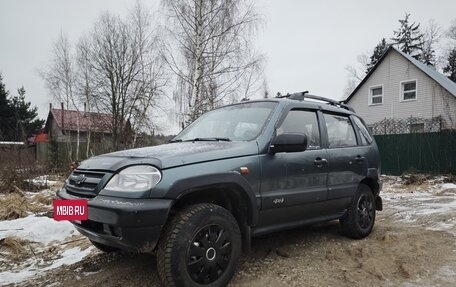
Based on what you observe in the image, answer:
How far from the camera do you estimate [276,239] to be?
4.87m

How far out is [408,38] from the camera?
152ft

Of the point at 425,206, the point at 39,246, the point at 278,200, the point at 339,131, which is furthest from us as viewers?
the point at 425,206

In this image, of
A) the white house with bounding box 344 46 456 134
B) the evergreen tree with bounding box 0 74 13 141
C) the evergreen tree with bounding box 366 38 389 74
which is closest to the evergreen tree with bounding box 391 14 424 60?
the evergreen tree with bounding box 366 38 389 74

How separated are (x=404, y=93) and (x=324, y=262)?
21.4 meters

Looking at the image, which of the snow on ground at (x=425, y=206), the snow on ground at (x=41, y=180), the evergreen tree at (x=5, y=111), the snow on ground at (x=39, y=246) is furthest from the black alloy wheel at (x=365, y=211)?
the evergreen tree at (x=5, y=111)

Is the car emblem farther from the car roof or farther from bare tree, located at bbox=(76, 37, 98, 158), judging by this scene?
bare tree, located at bbox=(76, 37, 98, 158)

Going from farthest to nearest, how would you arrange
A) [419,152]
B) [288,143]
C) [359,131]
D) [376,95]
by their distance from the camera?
[376,95] < [419,152] < [359,131] < [288,143]

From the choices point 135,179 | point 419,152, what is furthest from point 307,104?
point 419,152

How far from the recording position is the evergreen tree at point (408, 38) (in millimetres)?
45969

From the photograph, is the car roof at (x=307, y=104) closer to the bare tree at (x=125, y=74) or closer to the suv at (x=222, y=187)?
the suv at (x=222, y=187)

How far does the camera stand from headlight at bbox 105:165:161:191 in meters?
2.96

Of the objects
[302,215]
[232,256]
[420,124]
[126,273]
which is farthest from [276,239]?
[420,124]

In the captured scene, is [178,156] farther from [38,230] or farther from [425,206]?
[425,206]

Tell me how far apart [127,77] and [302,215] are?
22.0 m
